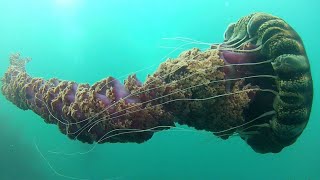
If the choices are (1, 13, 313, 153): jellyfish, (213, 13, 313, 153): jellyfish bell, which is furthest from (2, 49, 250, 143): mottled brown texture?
(213, 13, 313, 153): jellyfish bell

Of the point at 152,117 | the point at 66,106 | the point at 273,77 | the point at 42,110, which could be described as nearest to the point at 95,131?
the point at 66,106

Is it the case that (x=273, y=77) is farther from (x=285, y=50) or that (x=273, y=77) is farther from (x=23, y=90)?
(x=23, y=90)

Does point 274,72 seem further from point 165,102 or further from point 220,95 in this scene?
point 165,102

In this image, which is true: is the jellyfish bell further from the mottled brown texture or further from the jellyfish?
the mottled brown texture

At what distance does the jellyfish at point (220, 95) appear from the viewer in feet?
14.5

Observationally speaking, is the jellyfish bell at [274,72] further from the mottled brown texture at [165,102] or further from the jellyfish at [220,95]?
the mottled brown texture at [165,102]

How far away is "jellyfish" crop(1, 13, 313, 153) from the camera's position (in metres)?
4.41

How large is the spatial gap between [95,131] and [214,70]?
203cm

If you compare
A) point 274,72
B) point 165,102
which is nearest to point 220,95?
point 165,102

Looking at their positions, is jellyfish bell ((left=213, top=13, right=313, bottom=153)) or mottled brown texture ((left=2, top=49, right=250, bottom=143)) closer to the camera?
jellyfish bell ((left=213, top=13, right=313, bottom=153))

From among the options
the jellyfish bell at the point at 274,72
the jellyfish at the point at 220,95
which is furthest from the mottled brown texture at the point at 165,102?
the jellyfish bell at the point at 274,72

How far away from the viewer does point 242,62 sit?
4.81m

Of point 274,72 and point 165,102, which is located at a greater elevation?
point 274,72

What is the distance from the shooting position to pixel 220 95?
4391 millimetres
